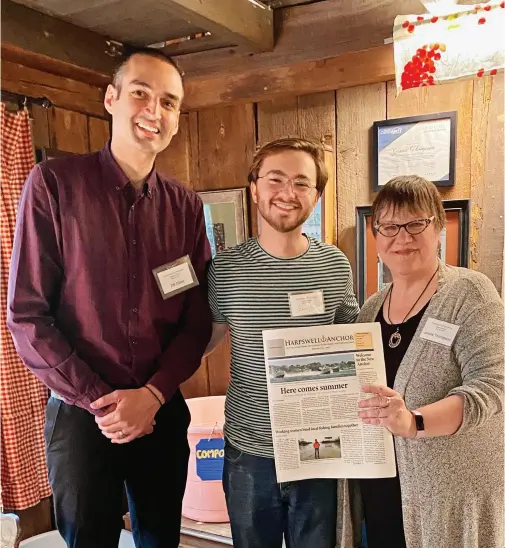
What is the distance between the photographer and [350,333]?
131cm

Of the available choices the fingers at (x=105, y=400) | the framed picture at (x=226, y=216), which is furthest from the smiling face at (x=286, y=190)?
the framed picture at (x=226, y=216)

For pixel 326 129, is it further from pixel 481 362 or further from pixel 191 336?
pixel 481 362

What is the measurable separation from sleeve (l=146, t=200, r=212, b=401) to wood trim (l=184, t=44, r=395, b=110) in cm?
88

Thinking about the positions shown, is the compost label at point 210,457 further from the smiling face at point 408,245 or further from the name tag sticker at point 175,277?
the smiling face at point 408,245

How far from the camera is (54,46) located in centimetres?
207

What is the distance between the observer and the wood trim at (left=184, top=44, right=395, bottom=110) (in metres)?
2.05

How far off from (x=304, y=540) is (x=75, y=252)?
0.99m

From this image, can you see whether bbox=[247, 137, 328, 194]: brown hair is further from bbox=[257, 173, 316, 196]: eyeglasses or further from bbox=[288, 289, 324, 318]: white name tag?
bbox=[288, 289, 324, 318]: white name tag

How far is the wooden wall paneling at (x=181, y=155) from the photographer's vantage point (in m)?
2.60

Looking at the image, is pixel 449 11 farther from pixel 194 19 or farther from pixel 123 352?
pixel 123 352

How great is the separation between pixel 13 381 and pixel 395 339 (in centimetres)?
162

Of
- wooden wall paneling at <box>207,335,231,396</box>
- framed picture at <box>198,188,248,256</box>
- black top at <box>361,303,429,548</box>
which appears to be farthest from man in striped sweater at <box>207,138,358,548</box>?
wooden wall paneling at <box>207,335,231,396</box>

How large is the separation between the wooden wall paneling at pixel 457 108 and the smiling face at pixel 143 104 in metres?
1.05

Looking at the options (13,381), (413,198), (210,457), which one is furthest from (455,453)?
(13,381)
